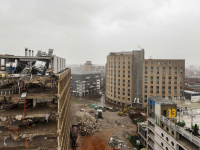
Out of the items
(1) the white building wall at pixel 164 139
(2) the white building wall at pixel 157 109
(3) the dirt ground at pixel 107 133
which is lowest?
(3) the dirt ground at pixel 107 133

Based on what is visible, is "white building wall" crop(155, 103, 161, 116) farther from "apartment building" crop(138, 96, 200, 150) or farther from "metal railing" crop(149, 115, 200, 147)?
"metal railing" crop(149, 115, 200, 147)

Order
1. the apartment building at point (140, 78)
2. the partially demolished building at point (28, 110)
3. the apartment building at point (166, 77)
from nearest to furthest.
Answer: the partially demolished building at point (28, 110) < the apartment building at point (166, 77) < the apartment building at point (140, 78)

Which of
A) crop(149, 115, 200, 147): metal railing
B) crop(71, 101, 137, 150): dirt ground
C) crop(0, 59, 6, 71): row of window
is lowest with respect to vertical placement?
crop(71, 101, 137, 150): dirt ground

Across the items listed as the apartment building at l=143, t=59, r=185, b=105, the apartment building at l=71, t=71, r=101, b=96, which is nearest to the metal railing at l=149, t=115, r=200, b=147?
the apartment building at l=143, t=59, r=185, b=105

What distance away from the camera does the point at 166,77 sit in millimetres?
53406

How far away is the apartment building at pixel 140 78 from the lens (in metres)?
53.2

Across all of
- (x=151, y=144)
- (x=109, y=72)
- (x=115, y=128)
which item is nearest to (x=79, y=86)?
(x=109, y=72)

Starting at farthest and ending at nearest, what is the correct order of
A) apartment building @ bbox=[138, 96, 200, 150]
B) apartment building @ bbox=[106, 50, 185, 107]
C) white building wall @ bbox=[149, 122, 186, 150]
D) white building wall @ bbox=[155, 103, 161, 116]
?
apartment building @ bbox=[106, 50, 185, 107]
white building wall @ bbox=[155, 103, 161, 116]
white building wall @ bbox=[149, 122, 186, 150]
apartment building @ bbox=[138, 96, 200, 150]

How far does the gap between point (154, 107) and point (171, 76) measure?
1427 inches

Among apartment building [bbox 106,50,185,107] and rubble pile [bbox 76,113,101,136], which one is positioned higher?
apartment building [bbox 106,50,185,107]

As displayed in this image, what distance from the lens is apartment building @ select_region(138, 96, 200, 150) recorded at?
16.3 m

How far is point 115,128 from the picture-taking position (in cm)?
3581

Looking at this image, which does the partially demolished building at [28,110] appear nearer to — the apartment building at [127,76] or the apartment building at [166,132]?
the apartment building at [166,132]

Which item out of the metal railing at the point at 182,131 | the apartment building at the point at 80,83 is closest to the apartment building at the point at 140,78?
the apartment building at the point at 80,83
